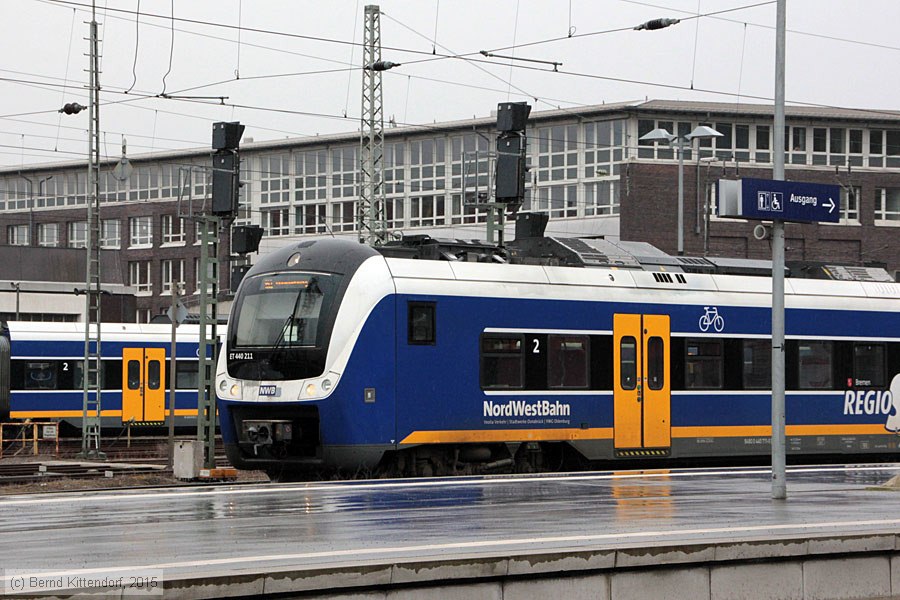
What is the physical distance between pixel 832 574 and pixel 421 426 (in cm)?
997

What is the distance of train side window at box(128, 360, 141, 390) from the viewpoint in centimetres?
4091

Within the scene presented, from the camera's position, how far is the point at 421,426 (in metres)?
20.2

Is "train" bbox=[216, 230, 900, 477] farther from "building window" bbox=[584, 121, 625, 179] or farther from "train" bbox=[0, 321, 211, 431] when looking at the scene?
"building window" bbox=[584, 121, 625, 179]

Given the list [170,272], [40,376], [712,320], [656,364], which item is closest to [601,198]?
[170,272]

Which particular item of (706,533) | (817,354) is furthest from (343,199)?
(706,533)

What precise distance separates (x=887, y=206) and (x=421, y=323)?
171 ft

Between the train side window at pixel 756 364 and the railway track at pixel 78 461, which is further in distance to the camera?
the railway track at pixel 78 461

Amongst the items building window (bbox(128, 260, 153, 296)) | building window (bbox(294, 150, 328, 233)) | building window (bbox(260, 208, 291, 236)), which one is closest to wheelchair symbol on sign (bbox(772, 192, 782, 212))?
building window (bbox(294, 150, 328, 233))

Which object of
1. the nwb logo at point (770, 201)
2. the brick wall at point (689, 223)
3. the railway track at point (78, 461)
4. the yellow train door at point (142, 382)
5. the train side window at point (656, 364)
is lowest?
the railway track at point (78, 461)

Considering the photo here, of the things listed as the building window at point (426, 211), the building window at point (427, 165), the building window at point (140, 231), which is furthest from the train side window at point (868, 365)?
the building window at point (140, 231)

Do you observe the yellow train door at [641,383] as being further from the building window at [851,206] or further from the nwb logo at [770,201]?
the building window at [851,206]

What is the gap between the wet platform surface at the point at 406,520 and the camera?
9758mm

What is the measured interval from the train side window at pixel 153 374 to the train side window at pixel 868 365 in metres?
21.6

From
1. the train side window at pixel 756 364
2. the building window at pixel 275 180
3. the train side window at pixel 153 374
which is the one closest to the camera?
the train side window at pixel 756 364
